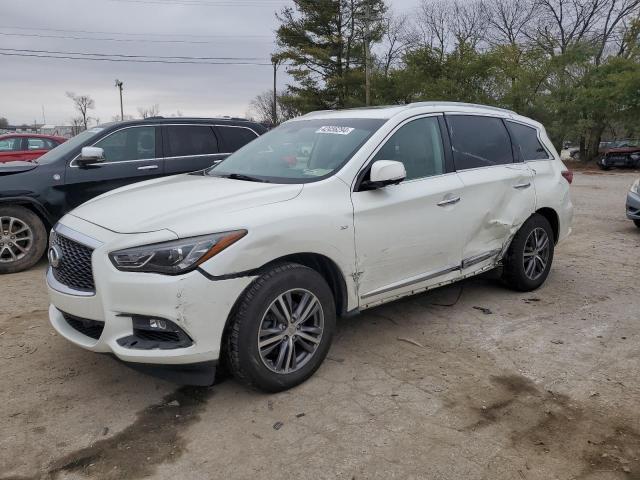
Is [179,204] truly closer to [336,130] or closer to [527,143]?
[336,130]

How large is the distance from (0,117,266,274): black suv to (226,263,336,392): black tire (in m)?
4.06

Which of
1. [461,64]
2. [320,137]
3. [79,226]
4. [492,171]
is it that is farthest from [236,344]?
[461,64]

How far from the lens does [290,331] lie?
324 cm

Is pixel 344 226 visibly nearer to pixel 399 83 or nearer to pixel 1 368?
pixel 1 368

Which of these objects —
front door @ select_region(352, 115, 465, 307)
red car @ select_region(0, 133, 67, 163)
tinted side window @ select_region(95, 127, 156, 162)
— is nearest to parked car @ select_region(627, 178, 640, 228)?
front door @ select_region(352, 115, 465, 307)

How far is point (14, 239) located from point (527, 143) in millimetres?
5752

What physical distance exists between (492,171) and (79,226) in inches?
132

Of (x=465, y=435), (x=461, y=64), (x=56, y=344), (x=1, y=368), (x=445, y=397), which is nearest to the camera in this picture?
(x=465, y=435)

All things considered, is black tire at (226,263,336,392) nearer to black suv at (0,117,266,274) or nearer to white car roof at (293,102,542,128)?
white car roof at (293,102,542,128)

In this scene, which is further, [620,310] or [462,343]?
[620,310]

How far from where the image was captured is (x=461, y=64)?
27.9m

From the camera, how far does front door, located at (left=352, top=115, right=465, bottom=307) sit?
11.9 feet

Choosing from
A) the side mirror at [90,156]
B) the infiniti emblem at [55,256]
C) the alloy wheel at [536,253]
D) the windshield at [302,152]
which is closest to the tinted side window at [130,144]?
the side mirror at [90,156]

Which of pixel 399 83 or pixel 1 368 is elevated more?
pixel 399 83
